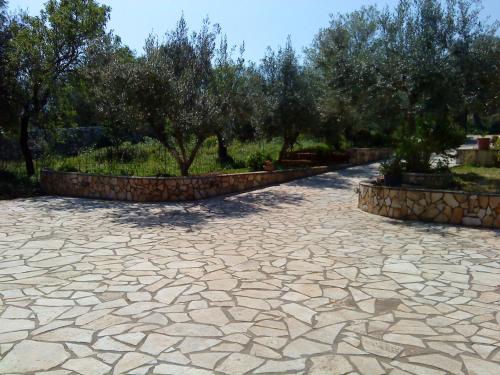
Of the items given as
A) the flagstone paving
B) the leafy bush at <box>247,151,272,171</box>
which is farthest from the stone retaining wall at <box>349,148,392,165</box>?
the flagstone paving

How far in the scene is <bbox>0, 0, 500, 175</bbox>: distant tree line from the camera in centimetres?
1041

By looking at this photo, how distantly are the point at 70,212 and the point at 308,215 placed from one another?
18.2ft

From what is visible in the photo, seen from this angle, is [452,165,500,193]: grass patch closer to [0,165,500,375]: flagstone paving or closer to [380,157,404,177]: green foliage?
[380,157,404,177]: green foliage

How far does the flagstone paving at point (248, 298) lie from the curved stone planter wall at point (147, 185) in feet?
9.36

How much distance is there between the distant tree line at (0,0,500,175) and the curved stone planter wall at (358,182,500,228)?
2137 mm

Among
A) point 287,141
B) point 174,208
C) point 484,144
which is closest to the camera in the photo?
point 174,208

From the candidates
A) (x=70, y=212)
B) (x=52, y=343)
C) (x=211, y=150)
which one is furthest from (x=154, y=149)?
(x=52, y=343)

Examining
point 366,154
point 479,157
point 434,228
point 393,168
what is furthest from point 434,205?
point 366,154

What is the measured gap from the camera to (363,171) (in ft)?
56.0

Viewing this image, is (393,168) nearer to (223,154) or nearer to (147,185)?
(147,185)

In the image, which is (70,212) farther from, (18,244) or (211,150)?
(211,150)

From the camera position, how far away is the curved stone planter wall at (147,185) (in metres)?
11.5

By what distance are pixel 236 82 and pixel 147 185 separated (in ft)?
15.0

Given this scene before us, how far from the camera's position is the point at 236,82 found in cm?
1355
